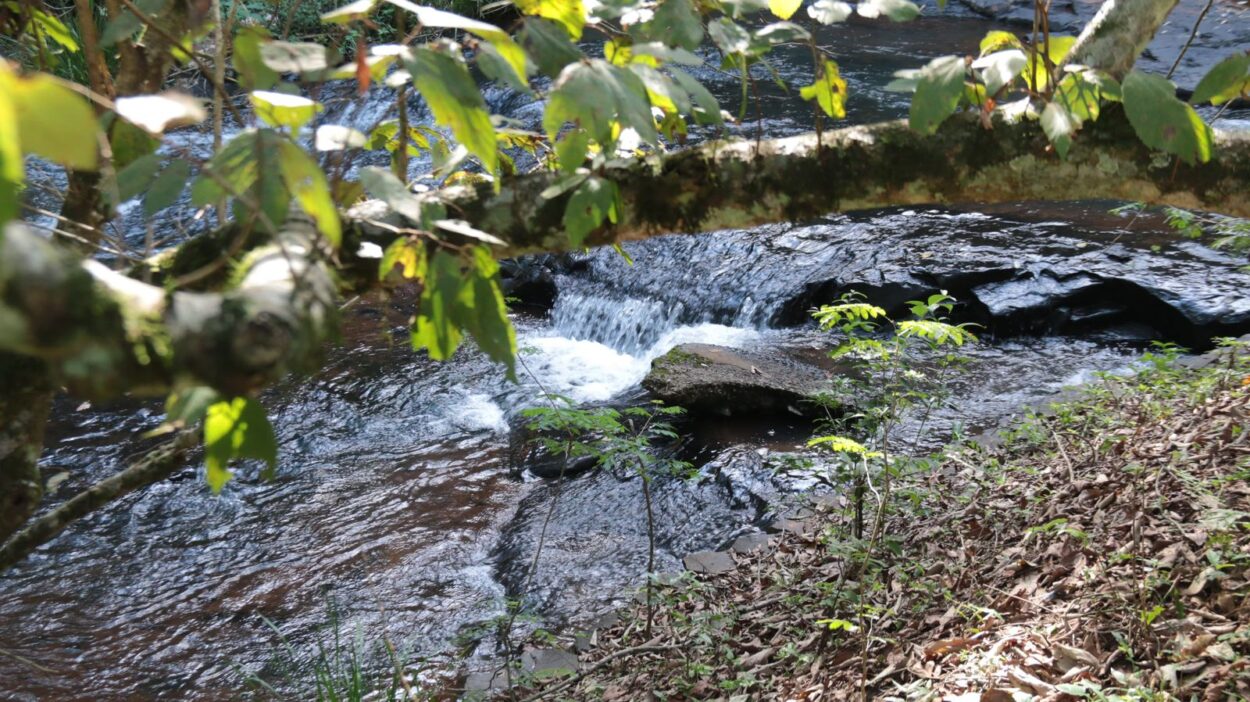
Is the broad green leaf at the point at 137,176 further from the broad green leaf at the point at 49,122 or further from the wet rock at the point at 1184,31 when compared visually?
the wet rock at the point at 1184,31

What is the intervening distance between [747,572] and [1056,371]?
3191mm

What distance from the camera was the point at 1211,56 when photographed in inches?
444

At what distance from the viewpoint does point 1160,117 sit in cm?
129

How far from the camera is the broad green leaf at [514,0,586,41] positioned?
1.38 metres

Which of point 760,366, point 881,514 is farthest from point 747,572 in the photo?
point 760,366

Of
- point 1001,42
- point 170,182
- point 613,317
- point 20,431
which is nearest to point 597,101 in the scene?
point 170,182

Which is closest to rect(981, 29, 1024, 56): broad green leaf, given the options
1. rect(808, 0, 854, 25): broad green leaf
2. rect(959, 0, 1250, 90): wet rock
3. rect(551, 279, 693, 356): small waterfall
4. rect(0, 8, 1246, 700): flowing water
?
rect(808, 0, 854, 25): broad green leaf

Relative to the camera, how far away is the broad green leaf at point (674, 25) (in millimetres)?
1520

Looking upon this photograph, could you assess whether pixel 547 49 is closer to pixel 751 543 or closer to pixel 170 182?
pixel 170 182

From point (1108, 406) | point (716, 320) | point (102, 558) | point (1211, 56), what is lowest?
point (102, 558)

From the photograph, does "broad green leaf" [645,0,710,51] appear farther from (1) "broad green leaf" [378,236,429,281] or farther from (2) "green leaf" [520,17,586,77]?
(1) "broad green leaf" [378,236,429,281]

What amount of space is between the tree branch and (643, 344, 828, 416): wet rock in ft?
13.2

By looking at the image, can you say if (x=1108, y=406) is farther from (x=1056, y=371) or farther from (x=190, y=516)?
(x=190, y=516)

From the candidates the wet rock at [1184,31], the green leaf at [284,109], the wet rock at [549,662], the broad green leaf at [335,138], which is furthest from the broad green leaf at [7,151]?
the wet rock at [1184,31]
